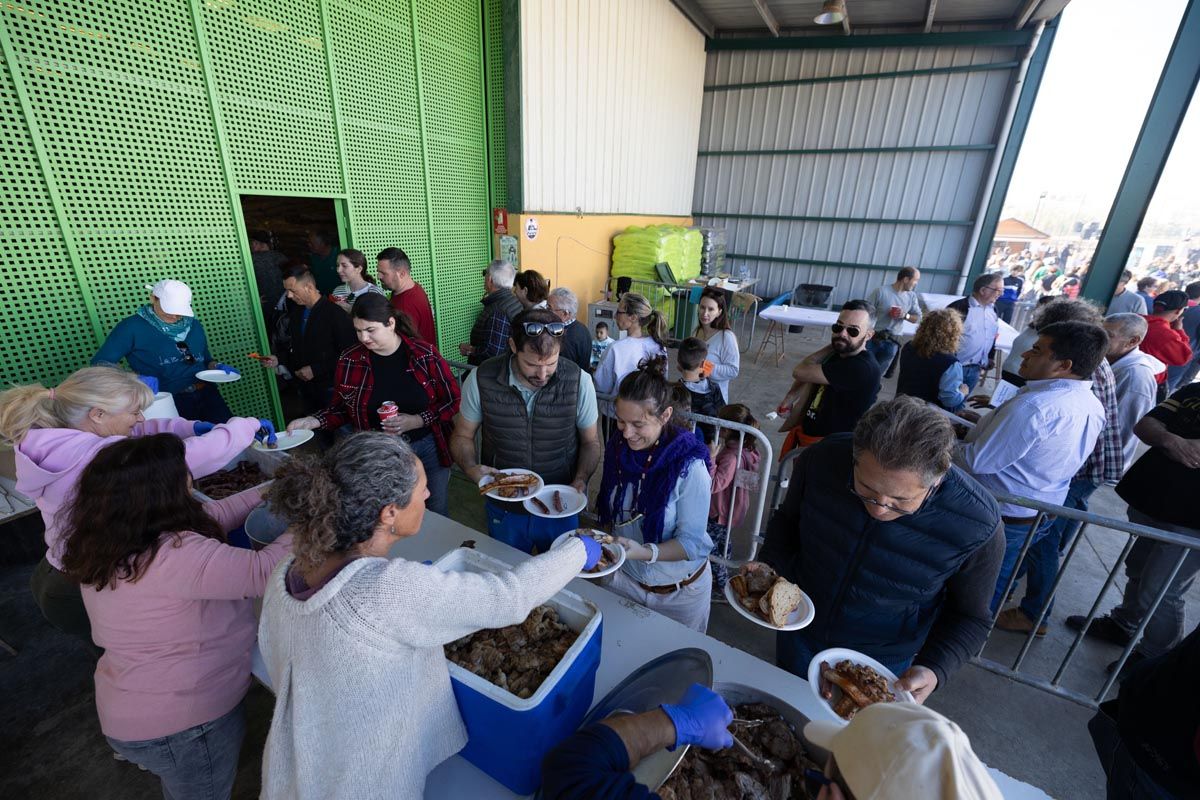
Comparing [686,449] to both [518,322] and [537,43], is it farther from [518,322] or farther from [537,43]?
[537,43]

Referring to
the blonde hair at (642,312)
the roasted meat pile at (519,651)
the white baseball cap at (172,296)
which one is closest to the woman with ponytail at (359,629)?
the roasted meat pile at (519,651)

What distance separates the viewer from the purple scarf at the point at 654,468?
215cm

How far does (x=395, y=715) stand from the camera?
115 centimetres

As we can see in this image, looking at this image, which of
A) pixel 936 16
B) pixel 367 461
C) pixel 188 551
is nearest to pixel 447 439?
pixel 188 551

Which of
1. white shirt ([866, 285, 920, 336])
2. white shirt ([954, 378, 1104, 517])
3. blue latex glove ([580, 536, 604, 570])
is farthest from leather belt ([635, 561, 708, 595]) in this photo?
white shirt ([866, 285, 920, 336])

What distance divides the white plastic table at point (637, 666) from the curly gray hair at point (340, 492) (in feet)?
2.63

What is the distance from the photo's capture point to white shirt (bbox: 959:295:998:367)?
223 inches

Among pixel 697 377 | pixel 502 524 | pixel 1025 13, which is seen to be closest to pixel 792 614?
pixel 502 524

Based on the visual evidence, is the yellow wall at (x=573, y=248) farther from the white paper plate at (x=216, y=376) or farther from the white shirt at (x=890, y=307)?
the white shirt at (x=890, y=307)

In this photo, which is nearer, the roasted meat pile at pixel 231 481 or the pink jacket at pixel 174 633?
the pink jacket at pixel 174 633

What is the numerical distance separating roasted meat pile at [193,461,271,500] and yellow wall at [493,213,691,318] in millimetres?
5463

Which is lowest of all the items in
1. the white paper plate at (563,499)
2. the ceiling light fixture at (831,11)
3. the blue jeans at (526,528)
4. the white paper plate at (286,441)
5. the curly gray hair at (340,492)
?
the blue jeans at (526,528)

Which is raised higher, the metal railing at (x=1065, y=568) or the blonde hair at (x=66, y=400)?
the blonde hair at (x=66, y=400)

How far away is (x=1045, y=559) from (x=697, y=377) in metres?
2.64
